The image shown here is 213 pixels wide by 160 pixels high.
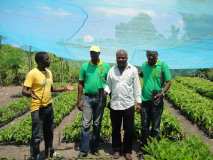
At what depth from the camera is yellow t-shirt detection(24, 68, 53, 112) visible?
711cm

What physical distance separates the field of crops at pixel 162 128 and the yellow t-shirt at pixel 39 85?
1.65m

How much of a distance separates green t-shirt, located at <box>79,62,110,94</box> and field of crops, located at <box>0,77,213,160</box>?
1.32 meters

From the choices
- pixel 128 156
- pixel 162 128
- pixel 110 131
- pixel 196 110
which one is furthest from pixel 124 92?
pixel 196 110

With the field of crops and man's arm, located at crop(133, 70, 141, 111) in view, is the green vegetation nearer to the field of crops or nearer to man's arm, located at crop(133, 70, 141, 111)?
the field of crops

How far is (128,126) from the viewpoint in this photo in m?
7.75

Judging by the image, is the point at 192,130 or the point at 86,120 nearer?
the point at 86,120

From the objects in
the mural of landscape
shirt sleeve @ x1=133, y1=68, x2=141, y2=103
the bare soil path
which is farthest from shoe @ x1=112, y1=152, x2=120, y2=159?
the bare soil path

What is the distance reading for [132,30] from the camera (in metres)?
8.88

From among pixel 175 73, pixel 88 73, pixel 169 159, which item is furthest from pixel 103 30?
pixel 175 73

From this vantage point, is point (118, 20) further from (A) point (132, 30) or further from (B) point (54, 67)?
(B) point (54, 67)

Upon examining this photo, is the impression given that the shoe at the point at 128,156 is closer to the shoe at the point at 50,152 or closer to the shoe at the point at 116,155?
the shoe at the point at 116,155

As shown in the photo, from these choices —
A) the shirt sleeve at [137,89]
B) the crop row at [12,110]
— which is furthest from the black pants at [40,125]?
the crop row at [12,110]

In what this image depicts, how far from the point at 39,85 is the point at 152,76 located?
1.97 m

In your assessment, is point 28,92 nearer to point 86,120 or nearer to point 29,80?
point 29,80
